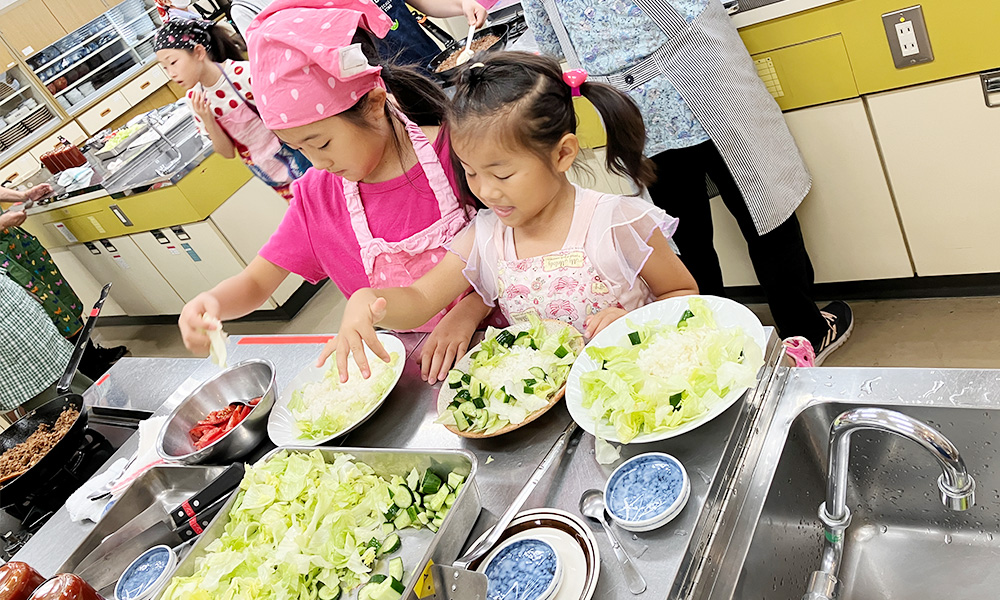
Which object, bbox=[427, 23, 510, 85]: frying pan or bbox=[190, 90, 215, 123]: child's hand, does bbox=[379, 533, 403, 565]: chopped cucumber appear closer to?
bbox=[427, 23, 510, 85]: frying pan

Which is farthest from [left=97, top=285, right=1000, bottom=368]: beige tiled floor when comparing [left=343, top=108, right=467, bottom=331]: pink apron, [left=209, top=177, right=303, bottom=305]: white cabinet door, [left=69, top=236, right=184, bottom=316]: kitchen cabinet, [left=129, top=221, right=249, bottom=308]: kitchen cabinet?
[left=69, top=236, right=184, bottom=316]: kitchen cabinet

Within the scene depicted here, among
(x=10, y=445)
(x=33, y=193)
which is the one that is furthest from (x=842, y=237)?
(x=33, y=193)

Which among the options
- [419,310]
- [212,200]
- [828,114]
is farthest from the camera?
[212,200]

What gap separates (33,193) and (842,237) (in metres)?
5.03

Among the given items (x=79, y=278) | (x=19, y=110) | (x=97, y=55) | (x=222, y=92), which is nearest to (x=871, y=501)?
(x=222, y=92)

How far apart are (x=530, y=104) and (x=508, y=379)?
514mm

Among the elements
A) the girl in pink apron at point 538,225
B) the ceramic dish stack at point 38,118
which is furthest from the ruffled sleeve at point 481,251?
the ceramic dish stack at point 38,118

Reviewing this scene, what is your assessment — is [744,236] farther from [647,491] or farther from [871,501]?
[647,491]

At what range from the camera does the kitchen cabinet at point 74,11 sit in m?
7.36

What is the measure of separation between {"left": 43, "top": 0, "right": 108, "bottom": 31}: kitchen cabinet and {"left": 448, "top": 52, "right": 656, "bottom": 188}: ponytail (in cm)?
793

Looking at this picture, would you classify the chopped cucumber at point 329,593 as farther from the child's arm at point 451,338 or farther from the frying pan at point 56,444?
the frying pan at point 56,444

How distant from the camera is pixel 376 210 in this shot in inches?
66.2

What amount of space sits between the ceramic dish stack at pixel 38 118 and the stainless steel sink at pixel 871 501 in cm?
811

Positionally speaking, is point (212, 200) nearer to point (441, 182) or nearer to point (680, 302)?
point (441, 182)
